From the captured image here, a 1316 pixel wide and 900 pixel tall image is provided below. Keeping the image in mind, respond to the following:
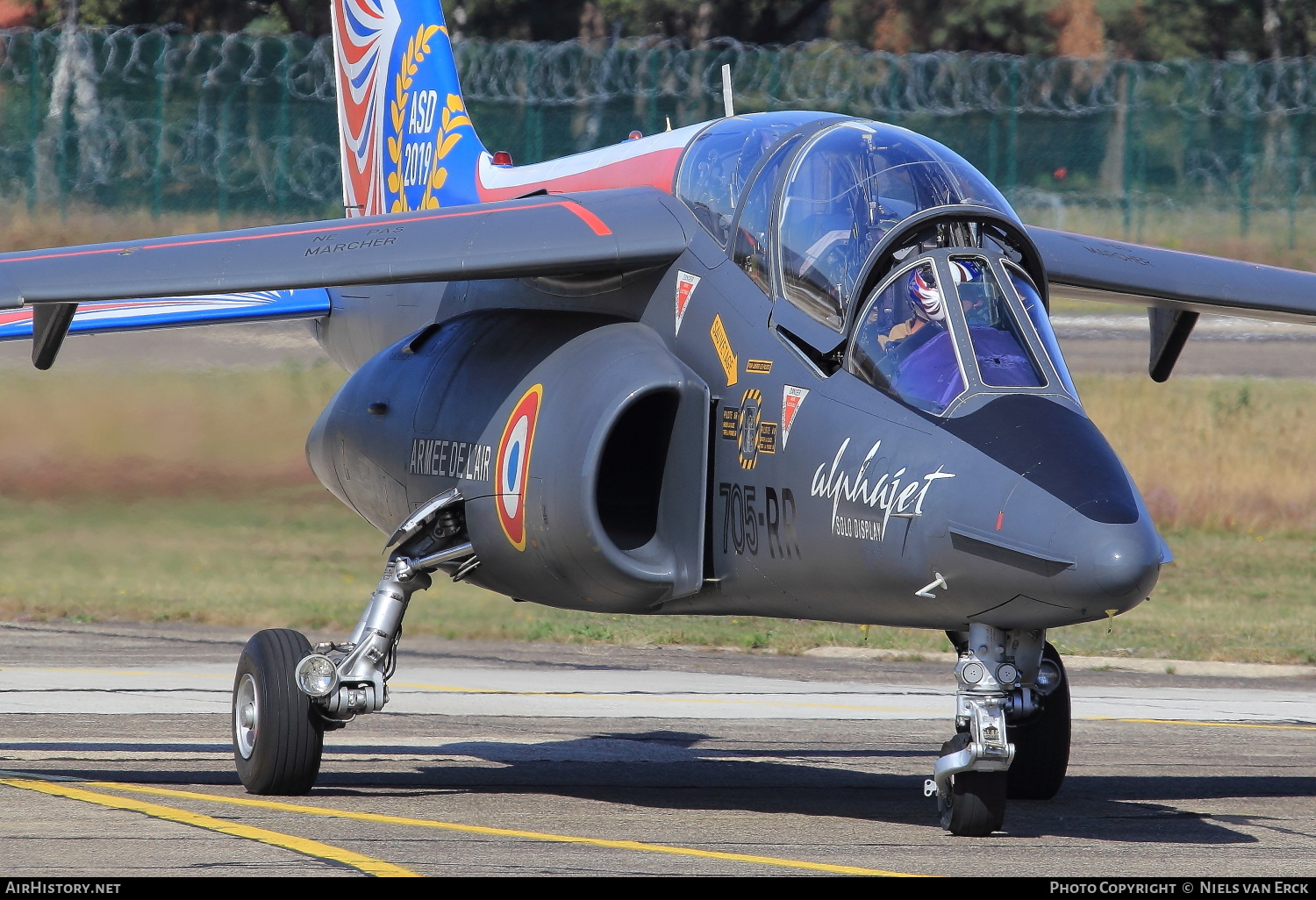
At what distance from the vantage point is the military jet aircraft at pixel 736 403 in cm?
794

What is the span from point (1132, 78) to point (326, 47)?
A: 14241mm

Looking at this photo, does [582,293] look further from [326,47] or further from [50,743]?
[326,47]

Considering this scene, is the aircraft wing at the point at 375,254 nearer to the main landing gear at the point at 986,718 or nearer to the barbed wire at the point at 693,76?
the main landing gear at the point at 986,718

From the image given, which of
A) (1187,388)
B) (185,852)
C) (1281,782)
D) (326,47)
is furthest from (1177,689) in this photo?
(326,47)

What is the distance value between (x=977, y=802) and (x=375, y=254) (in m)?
4.21

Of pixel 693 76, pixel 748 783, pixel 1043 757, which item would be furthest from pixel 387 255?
pixel 693 76

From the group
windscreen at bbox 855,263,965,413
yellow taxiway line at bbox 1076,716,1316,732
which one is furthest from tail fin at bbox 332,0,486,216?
yellow taxiway line at bbox 1076,716,1316,732

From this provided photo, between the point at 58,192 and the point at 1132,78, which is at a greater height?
the point at 1132,78

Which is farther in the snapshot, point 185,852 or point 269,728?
point 269,728

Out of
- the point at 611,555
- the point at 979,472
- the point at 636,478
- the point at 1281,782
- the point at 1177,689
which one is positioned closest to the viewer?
the point at 979,472

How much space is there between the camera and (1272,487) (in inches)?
1006

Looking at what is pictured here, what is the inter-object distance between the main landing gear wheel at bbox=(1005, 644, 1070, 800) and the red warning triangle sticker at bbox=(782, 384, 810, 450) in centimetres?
277

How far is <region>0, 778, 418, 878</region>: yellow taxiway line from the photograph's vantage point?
8.02m

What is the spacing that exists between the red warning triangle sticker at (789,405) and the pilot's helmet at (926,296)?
2.29 ft
